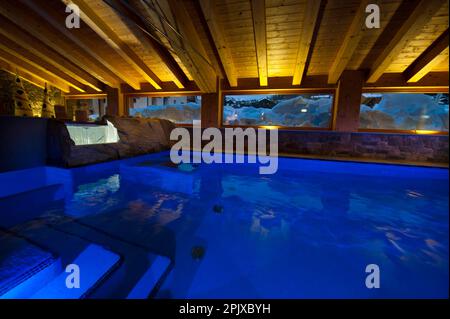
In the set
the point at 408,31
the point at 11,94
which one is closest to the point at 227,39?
the point at 408,31

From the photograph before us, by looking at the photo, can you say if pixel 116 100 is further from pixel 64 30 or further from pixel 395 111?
pixel 395 111

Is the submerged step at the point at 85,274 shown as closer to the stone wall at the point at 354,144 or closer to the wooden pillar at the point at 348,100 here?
the stone wall at the point at 354,144

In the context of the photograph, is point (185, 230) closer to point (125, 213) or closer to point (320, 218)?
point (125, 213)

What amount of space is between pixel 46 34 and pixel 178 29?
4065 mm

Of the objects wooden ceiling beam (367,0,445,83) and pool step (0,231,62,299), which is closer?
pool step (0,231,62,299)

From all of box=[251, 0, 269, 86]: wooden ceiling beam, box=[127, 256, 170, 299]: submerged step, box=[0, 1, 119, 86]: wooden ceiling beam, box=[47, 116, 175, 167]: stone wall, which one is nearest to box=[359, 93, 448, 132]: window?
box=[251, 0, 269, 86]: wooden ceiling beam

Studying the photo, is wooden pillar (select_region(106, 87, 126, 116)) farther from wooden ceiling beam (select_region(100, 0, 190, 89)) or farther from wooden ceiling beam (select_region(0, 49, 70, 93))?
wooden ceiling beam (select_region(100, 0, 190, 89))

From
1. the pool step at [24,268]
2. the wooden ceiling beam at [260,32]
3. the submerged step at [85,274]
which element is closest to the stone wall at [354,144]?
the wooden ceiling beam at [260,32]

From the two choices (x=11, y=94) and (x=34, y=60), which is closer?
(x=11, y=94)

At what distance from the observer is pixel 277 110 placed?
8422mm

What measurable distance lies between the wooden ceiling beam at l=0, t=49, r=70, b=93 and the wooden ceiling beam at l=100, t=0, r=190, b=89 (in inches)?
206

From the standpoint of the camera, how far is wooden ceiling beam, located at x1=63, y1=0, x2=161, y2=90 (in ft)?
15.5

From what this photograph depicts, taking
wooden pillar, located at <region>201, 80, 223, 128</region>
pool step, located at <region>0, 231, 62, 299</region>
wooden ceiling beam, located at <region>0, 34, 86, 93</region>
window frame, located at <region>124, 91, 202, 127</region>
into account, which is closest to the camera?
pool step, located at <region>0, 231, 62, 299</region>
